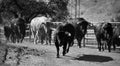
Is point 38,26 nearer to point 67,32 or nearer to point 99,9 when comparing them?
point 67,32

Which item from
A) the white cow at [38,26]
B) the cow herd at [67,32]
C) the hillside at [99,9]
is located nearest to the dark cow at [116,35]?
the cow herd at [67,32]

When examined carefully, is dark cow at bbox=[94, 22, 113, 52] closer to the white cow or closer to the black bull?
the black bull

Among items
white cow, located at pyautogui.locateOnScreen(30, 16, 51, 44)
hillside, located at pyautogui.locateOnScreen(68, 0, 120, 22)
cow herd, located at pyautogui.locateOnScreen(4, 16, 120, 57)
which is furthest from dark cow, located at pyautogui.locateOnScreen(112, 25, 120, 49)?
hillside, located at pyautogui.locateOnScreen(68, 0, 120, 22)

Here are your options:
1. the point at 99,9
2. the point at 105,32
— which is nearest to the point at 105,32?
the point at 105,32

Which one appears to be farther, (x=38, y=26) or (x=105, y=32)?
(x=38, y=26)

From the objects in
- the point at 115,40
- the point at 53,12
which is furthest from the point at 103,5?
the point at 115,40

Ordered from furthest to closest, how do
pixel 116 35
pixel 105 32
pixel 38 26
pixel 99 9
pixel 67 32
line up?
1. pixel 99 9
2. pixel 38 26
3. pixel 116 35
4. pixel 105 32
5. pixel 67 32

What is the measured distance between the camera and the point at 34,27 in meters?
18.7

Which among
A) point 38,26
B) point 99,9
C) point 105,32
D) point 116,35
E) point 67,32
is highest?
point 99,9

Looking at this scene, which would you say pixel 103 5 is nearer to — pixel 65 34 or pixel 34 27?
pixel 34 27

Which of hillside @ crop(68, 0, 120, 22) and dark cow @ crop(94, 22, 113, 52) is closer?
dark cow @ crop(94, 22, 113, 52)

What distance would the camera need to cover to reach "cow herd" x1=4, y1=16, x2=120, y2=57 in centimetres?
1036

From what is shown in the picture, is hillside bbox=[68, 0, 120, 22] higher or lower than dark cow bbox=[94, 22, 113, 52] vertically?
higher

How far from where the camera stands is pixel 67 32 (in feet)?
33.8
